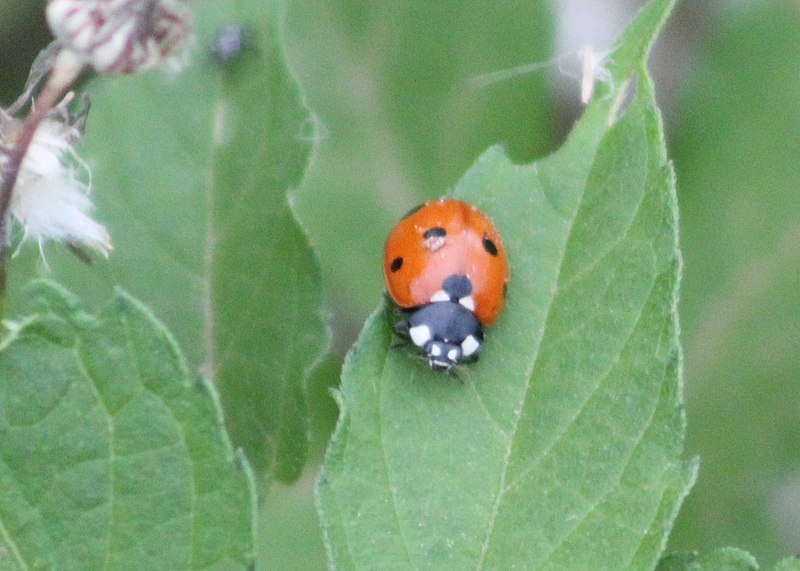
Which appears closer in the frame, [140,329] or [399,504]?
[140,329]

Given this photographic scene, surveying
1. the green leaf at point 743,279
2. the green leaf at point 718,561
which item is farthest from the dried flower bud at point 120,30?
the green leaf at point 743,279

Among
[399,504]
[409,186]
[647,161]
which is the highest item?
[647,161]

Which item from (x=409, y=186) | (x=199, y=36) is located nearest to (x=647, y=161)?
(x=199, y=36)

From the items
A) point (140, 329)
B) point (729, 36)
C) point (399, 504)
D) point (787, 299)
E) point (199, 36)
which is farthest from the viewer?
point (729, 36)

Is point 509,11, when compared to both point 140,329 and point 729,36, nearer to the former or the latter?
point 729,36

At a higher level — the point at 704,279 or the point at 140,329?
the point at 140,329

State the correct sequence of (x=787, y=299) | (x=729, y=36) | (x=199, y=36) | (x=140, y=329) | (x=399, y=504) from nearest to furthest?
(x=140, y=329) → (x=399, y=504) → (x=199, y=36) → (x=787, y=299) → (x=729, y=36)

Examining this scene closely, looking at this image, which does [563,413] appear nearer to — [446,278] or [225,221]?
[446,278]
